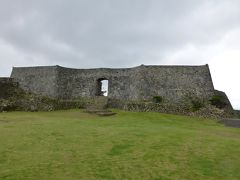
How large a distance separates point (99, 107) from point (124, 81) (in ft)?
16.7

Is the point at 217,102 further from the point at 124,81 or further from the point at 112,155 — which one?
the point at 112,155

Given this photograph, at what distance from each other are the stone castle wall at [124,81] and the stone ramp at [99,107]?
2.36 metres

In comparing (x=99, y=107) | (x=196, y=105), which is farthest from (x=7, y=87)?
(x=196, y=105)

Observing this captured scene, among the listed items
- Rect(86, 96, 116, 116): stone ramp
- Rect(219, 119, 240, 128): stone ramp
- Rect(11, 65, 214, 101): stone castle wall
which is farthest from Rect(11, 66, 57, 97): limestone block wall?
Rect(219, 119, 240, 128): stone ramp

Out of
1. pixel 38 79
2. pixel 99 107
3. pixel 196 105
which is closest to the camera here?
pixel 99 107

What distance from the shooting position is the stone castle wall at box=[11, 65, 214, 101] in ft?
73.6

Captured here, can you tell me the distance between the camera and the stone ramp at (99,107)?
18.0 m

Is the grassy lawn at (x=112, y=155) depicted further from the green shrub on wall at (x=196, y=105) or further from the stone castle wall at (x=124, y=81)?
the stone castle wall at (x=124, y=81)

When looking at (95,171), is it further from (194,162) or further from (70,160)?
(194,162)

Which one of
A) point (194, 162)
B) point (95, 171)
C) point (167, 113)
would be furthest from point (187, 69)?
point (95, 171)

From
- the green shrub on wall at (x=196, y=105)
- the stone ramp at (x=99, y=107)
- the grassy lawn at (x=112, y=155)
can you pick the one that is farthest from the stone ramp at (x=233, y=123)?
the stone ramp at (x=99, y=107)

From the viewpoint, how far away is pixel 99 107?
65.4 feet

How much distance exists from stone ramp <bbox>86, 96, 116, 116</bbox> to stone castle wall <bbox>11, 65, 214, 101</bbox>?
2.36 m

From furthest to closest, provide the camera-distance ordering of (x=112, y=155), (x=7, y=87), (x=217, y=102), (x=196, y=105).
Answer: (x=217, y=102) < (x=196, y=105) < (x=7, y=87) < (x=112, y=155)
